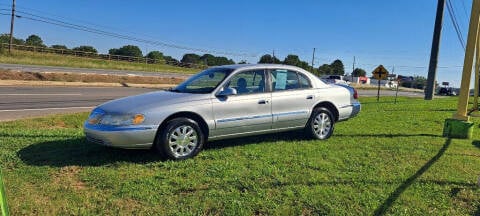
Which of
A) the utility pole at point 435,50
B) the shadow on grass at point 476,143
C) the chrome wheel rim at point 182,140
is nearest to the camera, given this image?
the chrome wheel rim at point 182,140

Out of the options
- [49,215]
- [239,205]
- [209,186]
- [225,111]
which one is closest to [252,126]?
[225,111]

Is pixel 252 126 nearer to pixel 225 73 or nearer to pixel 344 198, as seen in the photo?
pixel 225 73

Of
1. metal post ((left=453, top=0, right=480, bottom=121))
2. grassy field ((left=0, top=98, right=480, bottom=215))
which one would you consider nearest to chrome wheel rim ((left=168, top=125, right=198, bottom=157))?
grassy field ((left=0, top=98, right=480, bottom=215))

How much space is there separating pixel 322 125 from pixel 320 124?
55 mm

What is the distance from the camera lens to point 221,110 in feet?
20.9

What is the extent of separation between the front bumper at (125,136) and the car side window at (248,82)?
5.09 ft

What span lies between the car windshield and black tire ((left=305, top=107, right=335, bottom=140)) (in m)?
1.79

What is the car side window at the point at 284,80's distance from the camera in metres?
7.15

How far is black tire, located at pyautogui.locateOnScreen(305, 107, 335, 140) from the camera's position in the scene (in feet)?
24.8

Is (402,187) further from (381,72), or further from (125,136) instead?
(381,72)

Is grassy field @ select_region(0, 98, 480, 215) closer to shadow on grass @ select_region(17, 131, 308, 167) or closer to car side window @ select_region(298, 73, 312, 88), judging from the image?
shadow on grass @ select_region(17, 131, 308, 167)

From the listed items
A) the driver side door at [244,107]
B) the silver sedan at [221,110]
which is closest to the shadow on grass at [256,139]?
the silver sedan at [221,110]

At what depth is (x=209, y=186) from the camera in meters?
4.74

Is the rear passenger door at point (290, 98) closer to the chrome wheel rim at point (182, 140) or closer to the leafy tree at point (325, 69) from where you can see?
the chrome wheel rim at point (182, 140)
